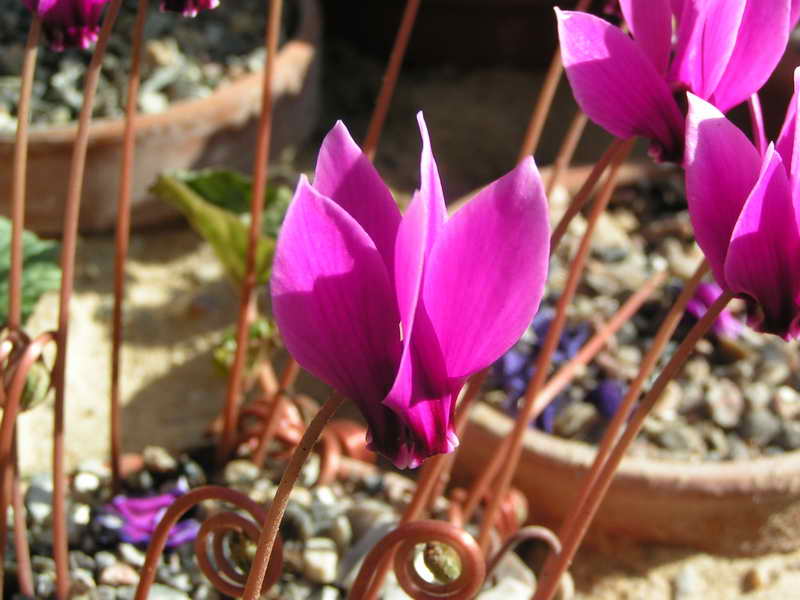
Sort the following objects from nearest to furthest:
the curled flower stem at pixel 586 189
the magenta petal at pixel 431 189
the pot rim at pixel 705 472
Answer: the magenta petal at pixel 431 189, the curled flower stem at pixel 586 189, the pot rim at pixel 705 472

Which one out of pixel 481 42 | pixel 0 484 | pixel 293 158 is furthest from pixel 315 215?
pixel 481 42

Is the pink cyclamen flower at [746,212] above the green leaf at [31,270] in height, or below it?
above

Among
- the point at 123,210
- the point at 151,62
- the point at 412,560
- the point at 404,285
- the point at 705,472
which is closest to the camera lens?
the point at 404,285

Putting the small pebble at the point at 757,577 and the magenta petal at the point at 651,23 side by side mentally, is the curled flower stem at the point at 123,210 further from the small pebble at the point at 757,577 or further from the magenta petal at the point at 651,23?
the small pebble at the point at 757,577

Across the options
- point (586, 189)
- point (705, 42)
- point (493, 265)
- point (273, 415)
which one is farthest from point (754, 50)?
point (273, 415)

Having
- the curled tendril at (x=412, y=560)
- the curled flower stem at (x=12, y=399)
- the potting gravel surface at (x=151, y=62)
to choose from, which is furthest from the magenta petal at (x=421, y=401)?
the potting gravel surface at (x=151, y=62)

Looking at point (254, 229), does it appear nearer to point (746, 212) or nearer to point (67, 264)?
point (67, 264)

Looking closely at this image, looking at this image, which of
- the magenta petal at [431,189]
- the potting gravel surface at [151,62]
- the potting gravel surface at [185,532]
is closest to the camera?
the magenta petal at [431,189]

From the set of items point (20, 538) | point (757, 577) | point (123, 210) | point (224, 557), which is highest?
point (123, 210)
